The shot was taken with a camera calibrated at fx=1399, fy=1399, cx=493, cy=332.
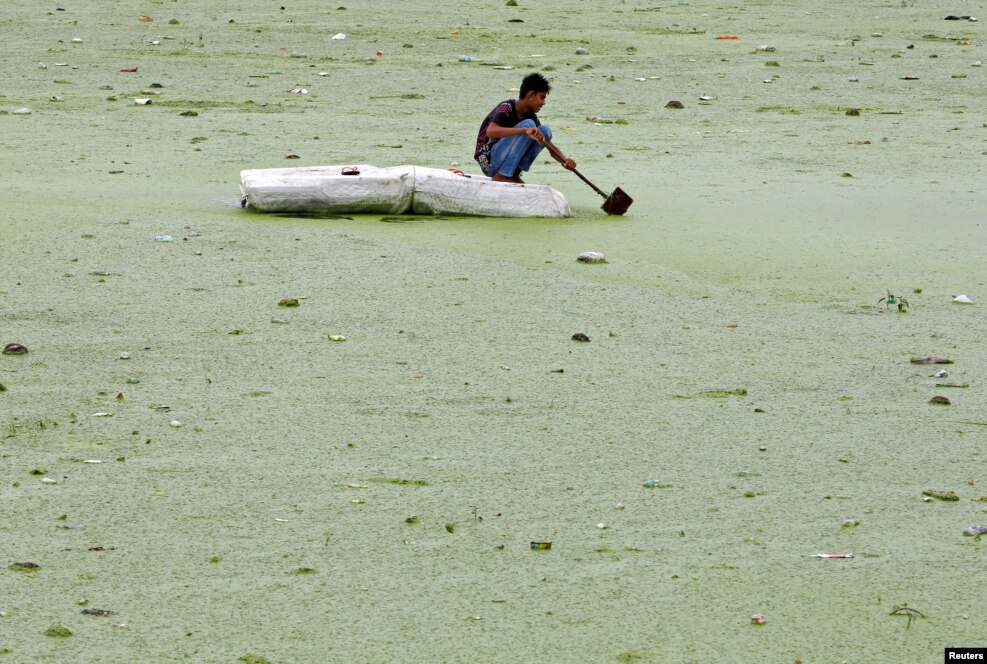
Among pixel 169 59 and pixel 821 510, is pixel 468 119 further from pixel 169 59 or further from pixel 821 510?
pixel 821 510

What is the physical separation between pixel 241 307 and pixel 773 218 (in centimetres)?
281

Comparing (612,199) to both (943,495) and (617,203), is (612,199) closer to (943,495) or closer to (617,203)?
(617,203)

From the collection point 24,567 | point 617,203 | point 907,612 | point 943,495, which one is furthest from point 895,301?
point 24,567

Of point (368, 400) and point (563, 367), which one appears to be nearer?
point (368, 400)

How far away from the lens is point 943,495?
317 centimetres

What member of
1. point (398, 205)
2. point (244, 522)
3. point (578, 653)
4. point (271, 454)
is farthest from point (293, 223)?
point (578, 653)

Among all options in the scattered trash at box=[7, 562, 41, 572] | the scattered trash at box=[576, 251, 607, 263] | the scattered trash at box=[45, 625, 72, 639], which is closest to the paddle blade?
the scattered trash at box=[576, 251, 607, 263]

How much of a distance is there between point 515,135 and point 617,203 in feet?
1.82

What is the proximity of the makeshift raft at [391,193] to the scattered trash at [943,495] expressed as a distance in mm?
3173

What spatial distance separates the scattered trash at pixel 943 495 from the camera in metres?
3.16

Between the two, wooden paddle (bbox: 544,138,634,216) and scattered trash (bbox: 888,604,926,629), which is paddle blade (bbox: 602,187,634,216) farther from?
scattered trash (bbox: 888,604,926,629)

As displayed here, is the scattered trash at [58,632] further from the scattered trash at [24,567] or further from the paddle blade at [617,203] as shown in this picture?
the paddle blade at [617,203]

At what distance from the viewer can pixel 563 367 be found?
407 cm

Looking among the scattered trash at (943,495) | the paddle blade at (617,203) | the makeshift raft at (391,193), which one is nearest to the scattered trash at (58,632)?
the scattered trash at (943,495)
